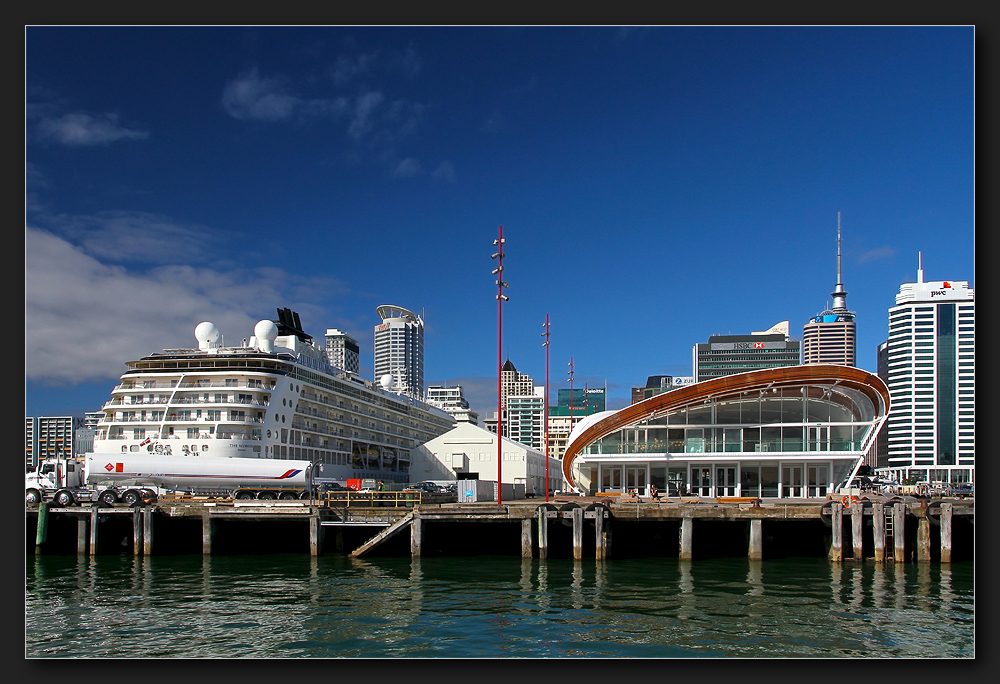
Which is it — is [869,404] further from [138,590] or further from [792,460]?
[138,590]

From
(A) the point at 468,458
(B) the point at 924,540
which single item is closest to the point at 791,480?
(B) the point at 924,540

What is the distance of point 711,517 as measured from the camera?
35.3m

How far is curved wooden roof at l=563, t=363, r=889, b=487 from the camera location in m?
51.1

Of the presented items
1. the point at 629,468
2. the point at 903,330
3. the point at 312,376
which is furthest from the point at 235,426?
the point at 903,330

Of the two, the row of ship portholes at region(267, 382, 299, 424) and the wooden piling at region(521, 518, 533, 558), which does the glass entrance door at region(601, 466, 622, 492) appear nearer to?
the wooden piling at region(521, 518, 533, 558)

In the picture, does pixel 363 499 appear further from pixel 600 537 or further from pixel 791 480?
pixel 791 480

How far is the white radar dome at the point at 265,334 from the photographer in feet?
230

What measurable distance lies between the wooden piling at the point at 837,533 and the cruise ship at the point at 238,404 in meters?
42.7

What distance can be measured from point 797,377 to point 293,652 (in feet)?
136

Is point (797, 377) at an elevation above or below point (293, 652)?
above

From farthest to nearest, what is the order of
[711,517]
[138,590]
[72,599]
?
[711,517] → [138,590] → [72,599]

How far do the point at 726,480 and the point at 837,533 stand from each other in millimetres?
18821

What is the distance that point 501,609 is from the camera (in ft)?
76.7

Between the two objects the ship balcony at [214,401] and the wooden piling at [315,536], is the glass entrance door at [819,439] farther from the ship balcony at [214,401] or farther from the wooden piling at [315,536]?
the ship balcony at [214,401]
